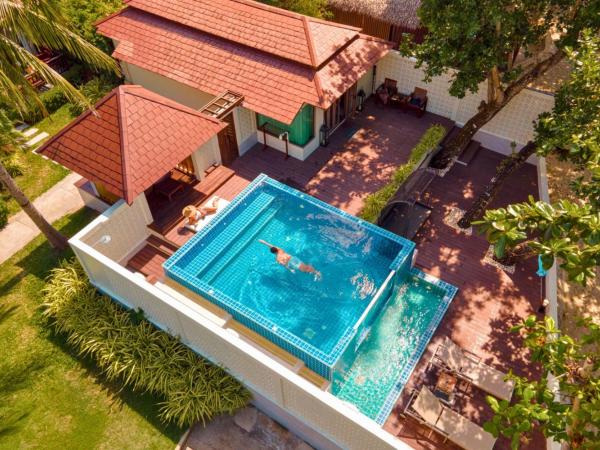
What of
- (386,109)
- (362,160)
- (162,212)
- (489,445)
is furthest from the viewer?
(386,109)

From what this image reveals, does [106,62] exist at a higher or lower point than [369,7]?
higher

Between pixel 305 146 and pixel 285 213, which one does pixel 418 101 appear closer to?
pixel 305 146

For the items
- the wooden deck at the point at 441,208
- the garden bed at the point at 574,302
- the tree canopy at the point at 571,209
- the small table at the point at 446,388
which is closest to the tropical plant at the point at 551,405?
the tree canopy at the point at 571,209

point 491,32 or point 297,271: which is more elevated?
point 491,32

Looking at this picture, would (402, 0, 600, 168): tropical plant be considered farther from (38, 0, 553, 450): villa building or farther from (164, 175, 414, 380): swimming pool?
(164, 175, 414, 380): swimming pool

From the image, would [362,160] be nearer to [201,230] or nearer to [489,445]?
[201,230]

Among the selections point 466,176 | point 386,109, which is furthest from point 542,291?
point 386,109

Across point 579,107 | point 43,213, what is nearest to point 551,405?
point 579,107
